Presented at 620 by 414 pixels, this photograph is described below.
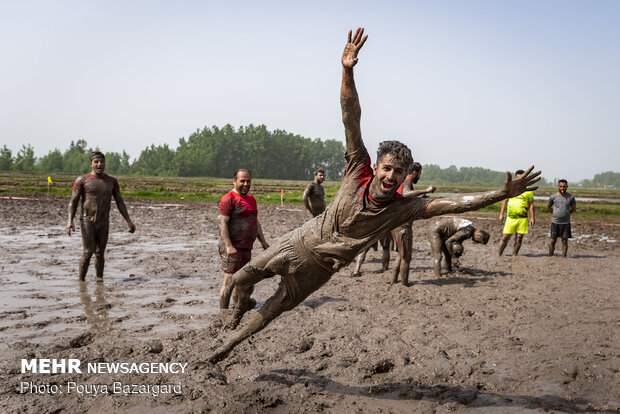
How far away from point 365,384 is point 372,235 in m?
1.57

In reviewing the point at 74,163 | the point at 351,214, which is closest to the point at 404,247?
the point at 351,214

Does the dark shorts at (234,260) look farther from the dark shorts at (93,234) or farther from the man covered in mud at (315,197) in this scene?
the man covered in mud at (315,197)

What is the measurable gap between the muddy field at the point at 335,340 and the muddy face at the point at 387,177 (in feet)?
6.13

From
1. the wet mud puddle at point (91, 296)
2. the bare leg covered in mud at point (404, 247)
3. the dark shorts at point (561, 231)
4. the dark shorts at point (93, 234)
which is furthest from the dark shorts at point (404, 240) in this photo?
the dark shorts at point (561, 231)

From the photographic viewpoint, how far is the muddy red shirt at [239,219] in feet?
20.3

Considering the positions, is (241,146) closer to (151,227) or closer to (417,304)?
(151,227)

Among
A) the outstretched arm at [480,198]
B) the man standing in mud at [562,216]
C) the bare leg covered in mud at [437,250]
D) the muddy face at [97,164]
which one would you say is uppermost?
the muddy face at [97,164]

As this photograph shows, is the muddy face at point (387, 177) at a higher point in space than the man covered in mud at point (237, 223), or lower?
higher

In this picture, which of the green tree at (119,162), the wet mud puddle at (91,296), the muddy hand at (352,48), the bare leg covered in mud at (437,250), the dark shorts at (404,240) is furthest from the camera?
the green tree at (119,162)

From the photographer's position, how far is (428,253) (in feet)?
40.8

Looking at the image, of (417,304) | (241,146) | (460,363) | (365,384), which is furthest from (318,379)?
(241,146)

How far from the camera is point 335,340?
5.60 meters

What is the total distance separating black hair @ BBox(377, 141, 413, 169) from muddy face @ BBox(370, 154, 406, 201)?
0.03 metres

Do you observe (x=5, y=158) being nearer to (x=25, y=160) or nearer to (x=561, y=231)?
(x=25, y=160)
